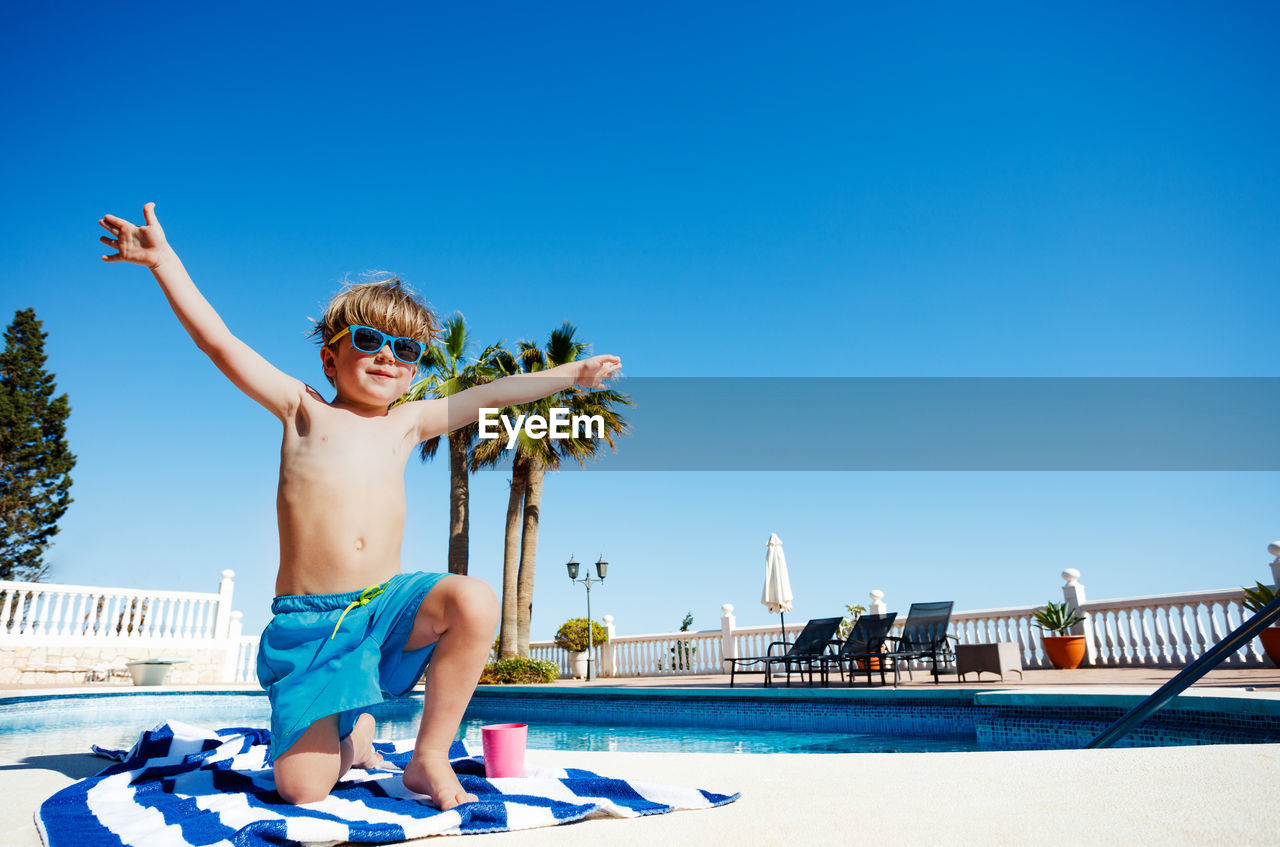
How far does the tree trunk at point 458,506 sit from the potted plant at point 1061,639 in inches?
420

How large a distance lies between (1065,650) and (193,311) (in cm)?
1201

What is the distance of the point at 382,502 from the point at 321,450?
0.82 feet

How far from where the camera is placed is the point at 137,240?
2162 millimetres

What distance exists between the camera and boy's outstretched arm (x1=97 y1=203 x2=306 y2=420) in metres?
2.14

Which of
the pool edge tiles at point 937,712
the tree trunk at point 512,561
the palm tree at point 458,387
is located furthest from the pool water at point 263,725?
the palm tree at point 458,387

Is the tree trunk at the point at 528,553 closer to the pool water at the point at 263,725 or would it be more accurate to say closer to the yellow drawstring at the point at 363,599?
the pool water at the point at 263,725

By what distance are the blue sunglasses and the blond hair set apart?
4cm

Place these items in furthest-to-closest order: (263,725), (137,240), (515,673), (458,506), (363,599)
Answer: (458,506)
(515,673)
(263,725)
(137,240)
(363,599)

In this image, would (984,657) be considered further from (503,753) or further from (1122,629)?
(503,753)

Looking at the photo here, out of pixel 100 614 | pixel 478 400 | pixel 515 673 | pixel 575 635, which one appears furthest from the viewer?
pixel 575 635

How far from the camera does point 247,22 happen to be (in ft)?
35.7

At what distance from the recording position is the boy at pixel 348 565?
187cm

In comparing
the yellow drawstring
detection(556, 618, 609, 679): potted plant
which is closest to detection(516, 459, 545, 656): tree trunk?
detection(556, 618, 609, 679): potted plant

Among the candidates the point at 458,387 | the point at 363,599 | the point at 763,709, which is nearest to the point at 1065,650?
the point at 763,709
